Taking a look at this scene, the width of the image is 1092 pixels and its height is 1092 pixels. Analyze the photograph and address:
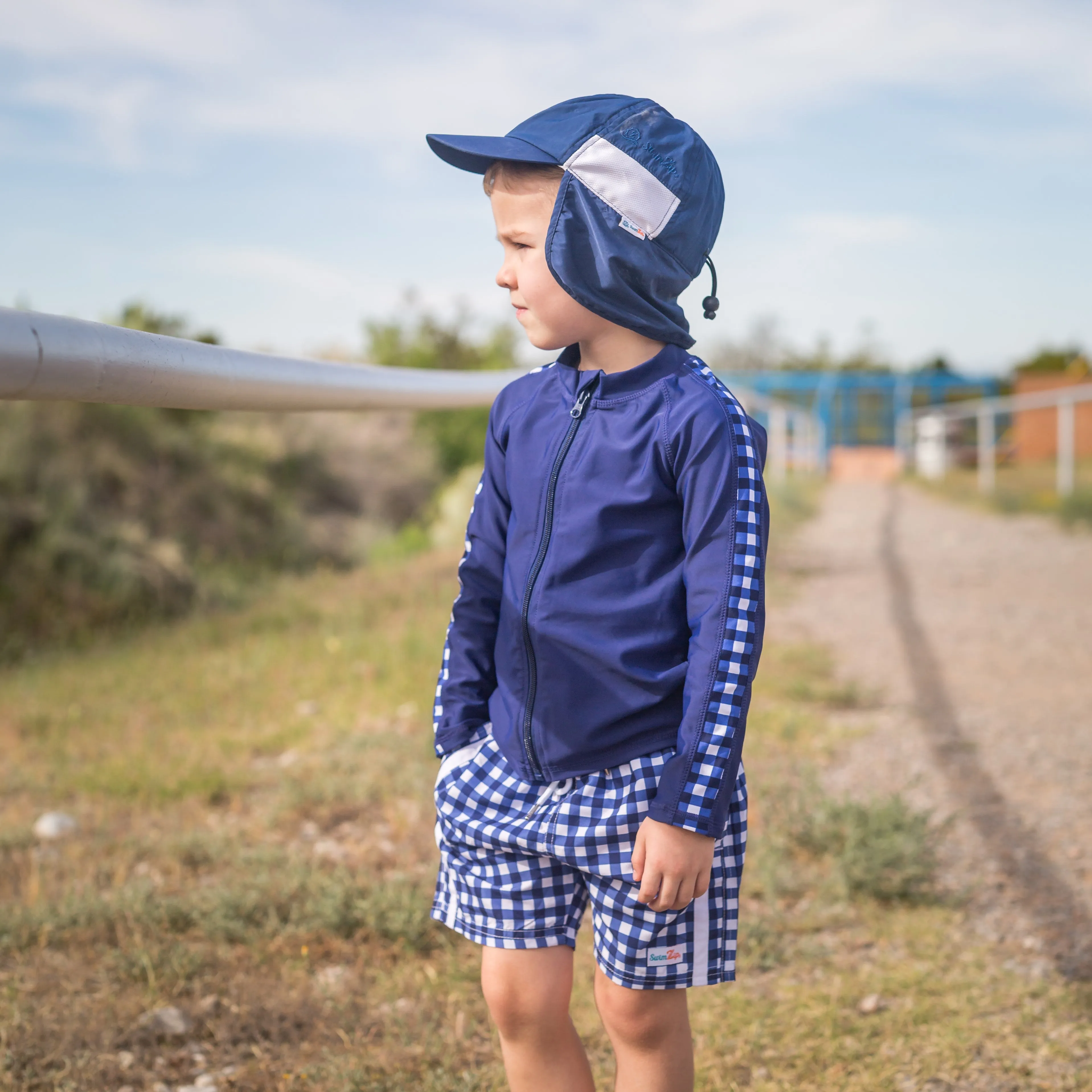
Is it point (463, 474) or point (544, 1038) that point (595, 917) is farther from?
point (463, 474)

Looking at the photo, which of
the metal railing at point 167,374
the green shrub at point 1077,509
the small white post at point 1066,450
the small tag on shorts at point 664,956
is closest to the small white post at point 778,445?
the small white post at point 1066,450

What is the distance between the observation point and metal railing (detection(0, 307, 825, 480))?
1.10 m

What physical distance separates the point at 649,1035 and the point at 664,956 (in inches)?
5.0

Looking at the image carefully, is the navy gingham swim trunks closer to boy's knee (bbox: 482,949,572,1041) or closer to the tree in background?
boy's knee (bbox: 482,949,572,1041)

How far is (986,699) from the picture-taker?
404 cm

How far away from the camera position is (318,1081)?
1.71 m

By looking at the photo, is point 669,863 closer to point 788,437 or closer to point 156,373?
point 156,373

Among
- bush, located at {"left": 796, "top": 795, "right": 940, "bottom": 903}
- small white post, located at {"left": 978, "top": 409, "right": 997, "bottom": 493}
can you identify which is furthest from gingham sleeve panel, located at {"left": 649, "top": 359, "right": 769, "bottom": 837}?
small white post, located at {"left": 978, "top": 409, "right": 997, "bottom": 493}

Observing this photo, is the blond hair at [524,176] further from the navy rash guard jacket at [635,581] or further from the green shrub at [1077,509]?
the green shrub at [1077,509]

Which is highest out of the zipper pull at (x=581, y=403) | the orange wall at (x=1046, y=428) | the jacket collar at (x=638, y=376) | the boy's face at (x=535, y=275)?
the orange wall at (x=1046, y=428)

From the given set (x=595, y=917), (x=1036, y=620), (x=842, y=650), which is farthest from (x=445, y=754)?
(x=1036, y=620)

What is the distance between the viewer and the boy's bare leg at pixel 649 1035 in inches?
53.4

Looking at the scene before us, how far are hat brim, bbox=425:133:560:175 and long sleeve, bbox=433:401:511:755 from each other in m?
0.32

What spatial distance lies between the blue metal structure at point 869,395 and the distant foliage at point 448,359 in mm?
13602
